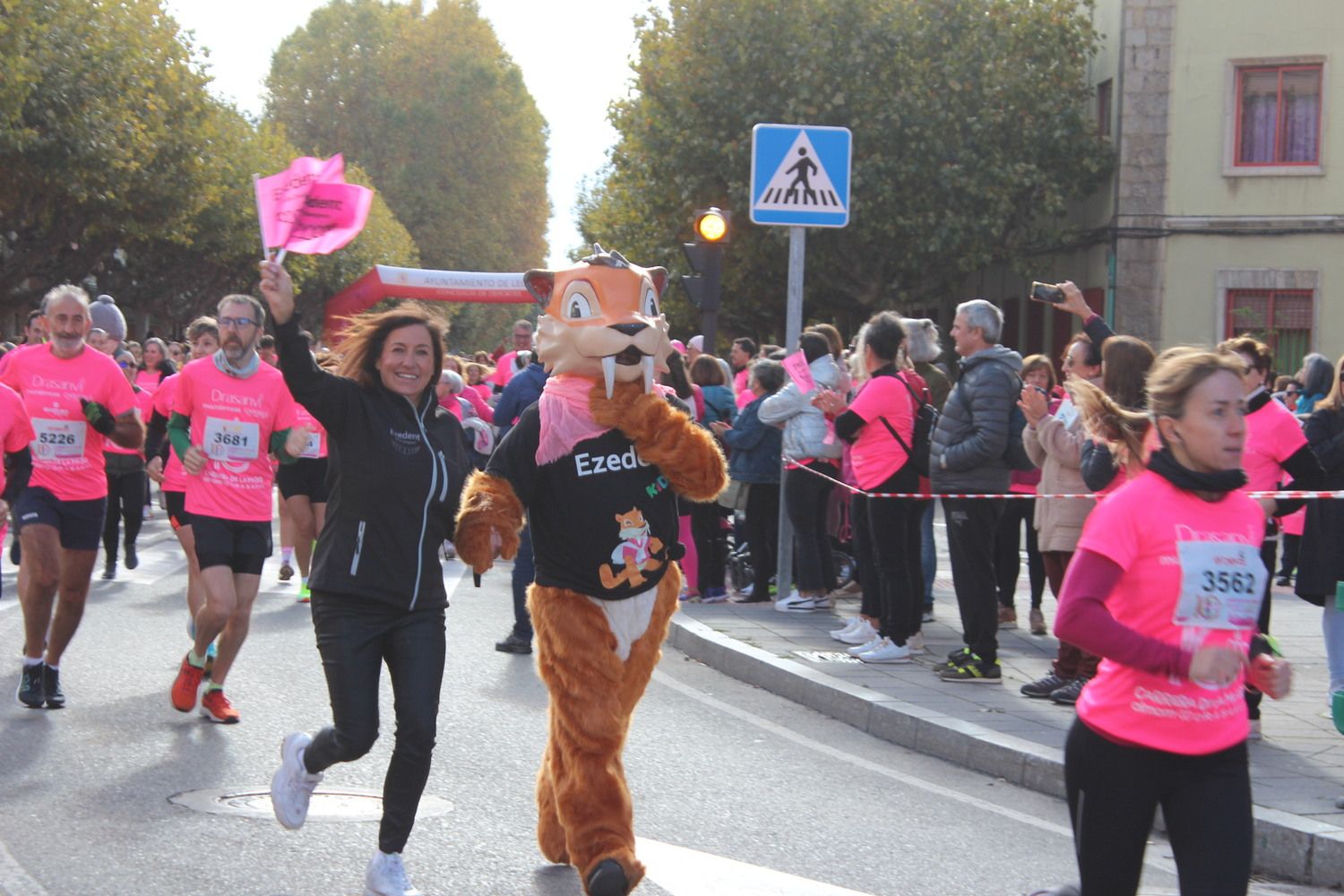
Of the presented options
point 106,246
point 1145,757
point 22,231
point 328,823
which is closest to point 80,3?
point 22,231

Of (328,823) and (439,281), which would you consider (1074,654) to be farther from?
(439,281)

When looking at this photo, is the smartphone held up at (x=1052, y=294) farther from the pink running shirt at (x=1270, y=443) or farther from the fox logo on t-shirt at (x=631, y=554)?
the fox logo on t-shirt at (x=631, y=554)

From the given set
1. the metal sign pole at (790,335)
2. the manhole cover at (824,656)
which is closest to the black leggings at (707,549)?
the metal sign pole at (790,335)

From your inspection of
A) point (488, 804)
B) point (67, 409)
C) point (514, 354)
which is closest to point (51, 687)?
point (67, 409)

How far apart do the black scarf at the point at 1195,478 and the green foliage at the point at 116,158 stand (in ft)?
75.5

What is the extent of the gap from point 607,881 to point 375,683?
985mm

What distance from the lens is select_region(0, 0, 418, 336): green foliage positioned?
87.7ft

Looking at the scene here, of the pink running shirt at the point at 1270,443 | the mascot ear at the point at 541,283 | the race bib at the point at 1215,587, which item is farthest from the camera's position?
the pink running shirt at the point at 1270,443

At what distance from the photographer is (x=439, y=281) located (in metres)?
30.6

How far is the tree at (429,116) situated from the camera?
63.6 metres

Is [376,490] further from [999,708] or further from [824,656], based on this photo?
[824,656]

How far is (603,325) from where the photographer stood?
550 centimetres

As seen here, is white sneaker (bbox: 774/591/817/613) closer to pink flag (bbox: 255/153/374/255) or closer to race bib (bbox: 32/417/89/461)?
race bib (bbox: 32/417/89/461)

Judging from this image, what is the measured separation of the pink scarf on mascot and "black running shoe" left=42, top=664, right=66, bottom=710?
3523 mm
